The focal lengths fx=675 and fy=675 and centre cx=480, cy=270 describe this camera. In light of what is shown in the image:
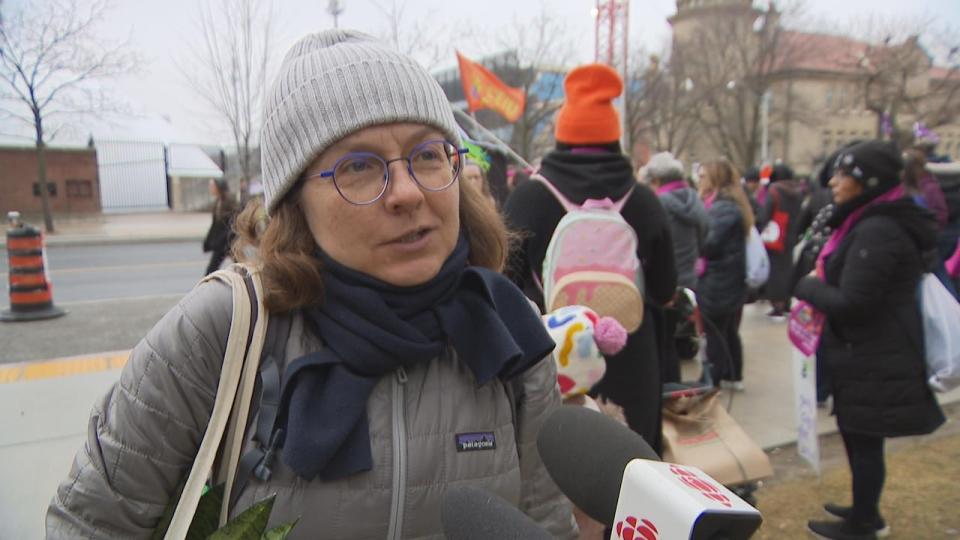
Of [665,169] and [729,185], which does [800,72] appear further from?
[665,169]

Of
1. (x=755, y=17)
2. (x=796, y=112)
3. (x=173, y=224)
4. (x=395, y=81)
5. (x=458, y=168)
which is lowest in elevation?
(x=173, y=224)

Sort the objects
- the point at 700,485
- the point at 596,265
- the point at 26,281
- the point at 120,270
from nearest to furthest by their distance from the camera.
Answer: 1. the point at 700,485
2. the point at 596,265
3. the point at 26,281
4. the point at 120,270

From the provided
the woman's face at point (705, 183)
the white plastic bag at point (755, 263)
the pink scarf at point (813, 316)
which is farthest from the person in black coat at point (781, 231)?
the pink scarf at point (813, 316)

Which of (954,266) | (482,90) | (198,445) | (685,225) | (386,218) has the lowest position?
(954,266)

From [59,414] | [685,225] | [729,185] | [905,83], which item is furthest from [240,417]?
[905,83]

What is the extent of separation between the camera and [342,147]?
1.46m

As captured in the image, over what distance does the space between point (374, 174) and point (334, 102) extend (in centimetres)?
17

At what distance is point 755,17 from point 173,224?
85.1 feet

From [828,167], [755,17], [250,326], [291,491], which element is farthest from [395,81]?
[755,17]

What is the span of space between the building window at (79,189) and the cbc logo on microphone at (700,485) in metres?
31.8

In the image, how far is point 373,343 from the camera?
141 cm

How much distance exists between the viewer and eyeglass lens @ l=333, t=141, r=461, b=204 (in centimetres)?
144

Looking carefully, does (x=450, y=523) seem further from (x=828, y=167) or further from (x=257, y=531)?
(x=828, y=167)

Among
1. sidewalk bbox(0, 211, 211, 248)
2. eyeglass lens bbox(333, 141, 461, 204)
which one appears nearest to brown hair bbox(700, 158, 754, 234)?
eyeglass lens bbox(333, 141, 461, 204)
